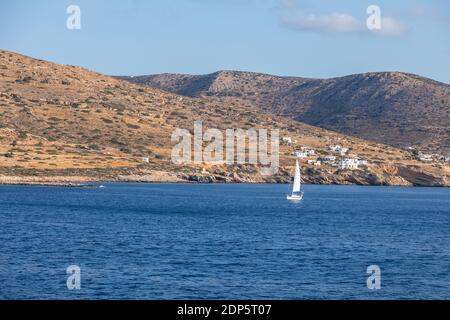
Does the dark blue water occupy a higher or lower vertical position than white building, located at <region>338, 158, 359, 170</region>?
lower

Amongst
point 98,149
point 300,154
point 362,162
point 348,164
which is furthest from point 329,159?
point 98,149

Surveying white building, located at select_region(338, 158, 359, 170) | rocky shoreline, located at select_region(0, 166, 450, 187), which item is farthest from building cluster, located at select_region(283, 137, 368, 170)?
rocky shoreline, located at select_region(0, 166, 450, 187)

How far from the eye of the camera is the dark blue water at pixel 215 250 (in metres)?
41.9

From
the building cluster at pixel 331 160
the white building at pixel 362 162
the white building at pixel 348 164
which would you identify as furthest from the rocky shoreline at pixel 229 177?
the white building at pixel 362 162

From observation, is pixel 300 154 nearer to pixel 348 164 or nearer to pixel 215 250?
pixel 348 164

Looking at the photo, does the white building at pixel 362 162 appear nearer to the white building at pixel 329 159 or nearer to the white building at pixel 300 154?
the white building at pixel 329 159

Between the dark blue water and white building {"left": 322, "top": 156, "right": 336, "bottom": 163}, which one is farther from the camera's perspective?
white building {"left": 322, "top": 156, "right": 336, "bottom": 163}

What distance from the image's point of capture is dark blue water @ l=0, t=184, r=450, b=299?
41875mm

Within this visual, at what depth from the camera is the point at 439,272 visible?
49656 mm

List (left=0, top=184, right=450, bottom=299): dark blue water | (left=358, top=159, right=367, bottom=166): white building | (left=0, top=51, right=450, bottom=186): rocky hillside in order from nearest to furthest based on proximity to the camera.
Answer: (left=0, top=184, right=450, bottom=299): dark blue water
(left=0, top=51, right=450, bottom=186): rocky hillside
(left=358, top=159, right=367, bottom=166): white building

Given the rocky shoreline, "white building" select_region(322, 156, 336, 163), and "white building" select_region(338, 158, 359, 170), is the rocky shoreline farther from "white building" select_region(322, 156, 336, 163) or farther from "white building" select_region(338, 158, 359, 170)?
"white building" select_region(322, 156, 336, 163)

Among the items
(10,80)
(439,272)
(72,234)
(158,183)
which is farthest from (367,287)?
(10,80)
